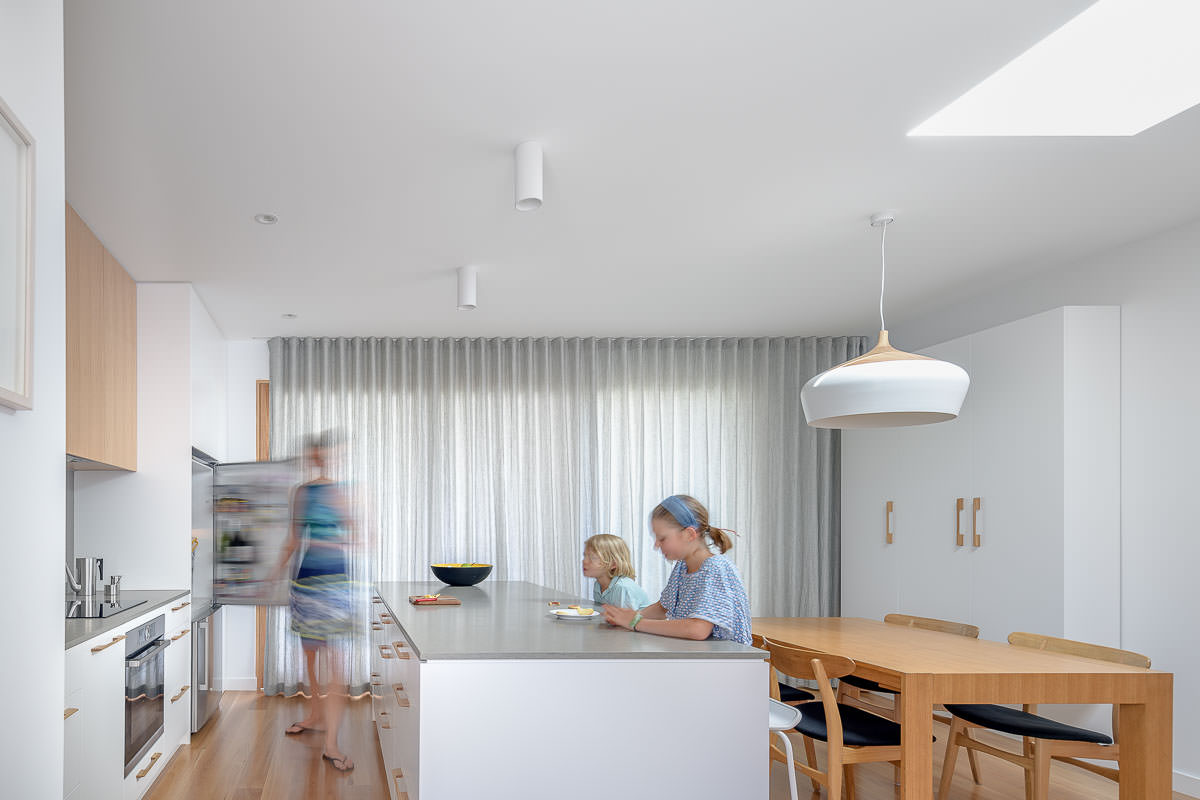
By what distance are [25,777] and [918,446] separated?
487 cm

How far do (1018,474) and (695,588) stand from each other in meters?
2.56

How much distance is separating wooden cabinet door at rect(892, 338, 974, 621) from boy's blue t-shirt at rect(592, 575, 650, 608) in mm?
2112

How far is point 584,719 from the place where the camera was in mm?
2457

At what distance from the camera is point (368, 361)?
6.67 metres

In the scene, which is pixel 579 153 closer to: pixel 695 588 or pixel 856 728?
pixel 695 588

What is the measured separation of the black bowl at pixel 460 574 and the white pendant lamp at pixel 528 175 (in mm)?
2124

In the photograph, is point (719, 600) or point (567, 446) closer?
point (719, 600)

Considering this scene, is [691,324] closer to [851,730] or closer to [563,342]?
[563,342]

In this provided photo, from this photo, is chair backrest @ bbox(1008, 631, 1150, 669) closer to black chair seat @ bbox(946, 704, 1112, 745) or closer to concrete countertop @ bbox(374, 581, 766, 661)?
black chair seat @ bbox(946, 704, 1112, 745)

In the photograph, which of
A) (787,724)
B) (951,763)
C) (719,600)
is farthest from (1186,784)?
(719,600)

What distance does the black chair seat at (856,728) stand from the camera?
325cm

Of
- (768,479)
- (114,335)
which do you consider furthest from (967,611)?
(114,335)

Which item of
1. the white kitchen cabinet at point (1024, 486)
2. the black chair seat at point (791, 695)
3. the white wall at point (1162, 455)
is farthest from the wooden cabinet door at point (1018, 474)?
the black chair seat at point (791, 695)

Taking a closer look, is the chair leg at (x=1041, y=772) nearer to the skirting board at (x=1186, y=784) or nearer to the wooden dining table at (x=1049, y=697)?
the wooden dining table at (x=1049, y=697)
